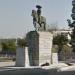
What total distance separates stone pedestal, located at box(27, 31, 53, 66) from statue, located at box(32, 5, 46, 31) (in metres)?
0.94

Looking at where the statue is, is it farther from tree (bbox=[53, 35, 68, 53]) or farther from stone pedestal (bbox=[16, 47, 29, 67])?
tree (bbox=[53, 35, 68, 53])

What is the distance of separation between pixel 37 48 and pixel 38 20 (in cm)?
305

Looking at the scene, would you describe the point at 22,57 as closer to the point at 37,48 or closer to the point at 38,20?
the point at 37,48

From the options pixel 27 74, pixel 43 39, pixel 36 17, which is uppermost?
pixel 36 17

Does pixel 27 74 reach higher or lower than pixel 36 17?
lower

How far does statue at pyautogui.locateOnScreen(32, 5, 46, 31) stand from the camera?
37.0m

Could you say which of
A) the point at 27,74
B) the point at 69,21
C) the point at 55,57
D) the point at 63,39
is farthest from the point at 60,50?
the point at 27,74

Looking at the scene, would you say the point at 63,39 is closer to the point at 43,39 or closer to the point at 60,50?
the point at 60,50

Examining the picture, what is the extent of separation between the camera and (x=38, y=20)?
37281mm

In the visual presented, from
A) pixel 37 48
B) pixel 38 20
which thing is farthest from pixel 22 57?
pixel 38 20

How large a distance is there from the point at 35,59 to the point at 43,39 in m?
2.22

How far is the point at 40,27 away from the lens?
1475 inches

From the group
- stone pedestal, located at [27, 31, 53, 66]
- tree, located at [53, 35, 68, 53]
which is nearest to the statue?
stone pedestal, located at [27, 31, 53, 66]

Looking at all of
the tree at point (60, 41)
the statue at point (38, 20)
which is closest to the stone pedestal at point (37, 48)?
the statue at point (38, 20)
